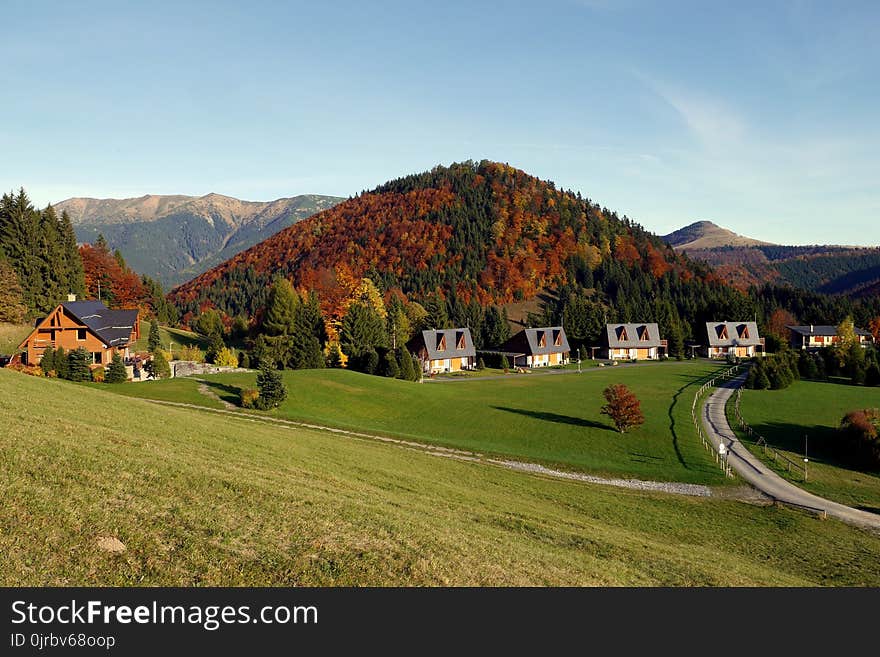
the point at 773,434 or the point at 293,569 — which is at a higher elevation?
the point at 293,569

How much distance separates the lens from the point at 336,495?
17062 mm

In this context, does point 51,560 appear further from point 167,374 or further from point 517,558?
point 167,374

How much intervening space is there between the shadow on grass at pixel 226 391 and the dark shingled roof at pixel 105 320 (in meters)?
19.9

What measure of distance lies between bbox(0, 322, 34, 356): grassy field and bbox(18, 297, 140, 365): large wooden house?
209 inches

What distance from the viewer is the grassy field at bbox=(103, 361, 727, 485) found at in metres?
36.2

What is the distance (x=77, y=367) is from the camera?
48.6 m

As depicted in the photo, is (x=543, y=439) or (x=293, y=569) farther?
(x=543, y=439)

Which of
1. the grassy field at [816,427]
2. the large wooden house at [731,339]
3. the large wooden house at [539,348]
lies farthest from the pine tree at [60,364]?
the large wooden house at [731,339]

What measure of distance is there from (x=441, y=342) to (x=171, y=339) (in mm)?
46711

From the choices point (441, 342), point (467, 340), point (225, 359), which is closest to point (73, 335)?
point (225, 359)

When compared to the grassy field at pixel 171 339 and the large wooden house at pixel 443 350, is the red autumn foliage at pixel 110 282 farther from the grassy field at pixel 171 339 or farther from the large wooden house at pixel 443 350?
the large wooden house at pixel 443 350

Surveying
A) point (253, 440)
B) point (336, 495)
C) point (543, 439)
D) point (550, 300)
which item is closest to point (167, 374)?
point (253, 440)

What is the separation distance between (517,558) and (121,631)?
903 cm

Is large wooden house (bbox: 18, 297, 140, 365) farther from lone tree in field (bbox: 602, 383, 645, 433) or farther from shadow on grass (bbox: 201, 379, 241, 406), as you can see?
lone tree in field (bbox: 602, 383, 645, 433)
